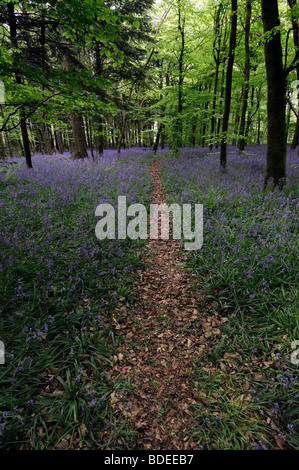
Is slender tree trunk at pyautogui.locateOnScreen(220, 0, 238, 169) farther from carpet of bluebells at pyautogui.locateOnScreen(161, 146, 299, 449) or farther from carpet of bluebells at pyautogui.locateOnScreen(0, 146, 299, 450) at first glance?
carpet of bluebells at pyautogui.locateOnScreen(0, 146, 299, 450)

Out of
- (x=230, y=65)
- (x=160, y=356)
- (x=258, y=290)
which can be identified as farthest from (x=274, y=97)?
(x=160, y=356)

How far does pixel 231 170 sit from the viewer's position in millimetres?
11109

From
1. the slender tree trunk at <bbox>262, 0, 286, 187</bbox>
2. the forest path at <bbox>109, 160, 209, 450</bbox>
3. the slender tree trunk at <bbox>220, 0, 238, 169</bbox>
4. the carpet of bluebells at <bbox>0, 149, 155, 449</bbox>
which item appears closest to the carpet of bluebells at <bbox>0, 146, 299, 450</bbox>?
the carpet of bluebells at <bbox>0, 149, 155, 449</bbox>

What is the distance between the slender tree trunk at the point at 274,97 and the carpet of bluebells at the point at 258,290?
2.58ft

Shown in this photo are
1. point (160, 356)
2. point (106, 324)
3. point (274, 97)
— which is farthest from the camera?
point (274, 97)

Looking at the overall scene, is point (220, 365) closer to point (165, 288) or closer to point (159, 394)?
point (159, 394)

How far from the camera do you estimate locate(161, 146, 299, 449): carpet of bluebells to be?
263 centimetres

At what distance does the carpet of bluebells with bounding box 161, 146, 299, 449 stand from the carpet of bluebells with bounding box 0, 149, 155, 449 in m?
1.60

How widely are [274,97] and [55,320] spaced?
880cm

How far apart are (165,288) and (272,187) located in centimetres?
564

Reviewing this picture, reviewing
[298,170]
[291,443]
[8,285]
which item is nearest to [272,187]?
[298,170]

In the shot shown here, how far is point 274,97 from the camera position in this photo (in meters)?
6.83

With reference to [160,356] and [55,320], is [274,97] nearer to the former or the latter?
[160,356]

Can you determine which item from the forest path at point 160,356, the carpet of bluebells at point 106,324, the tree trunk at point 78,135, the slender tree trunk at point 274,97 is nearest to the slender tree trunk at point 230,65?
the slender tree trunk at point 274,97
